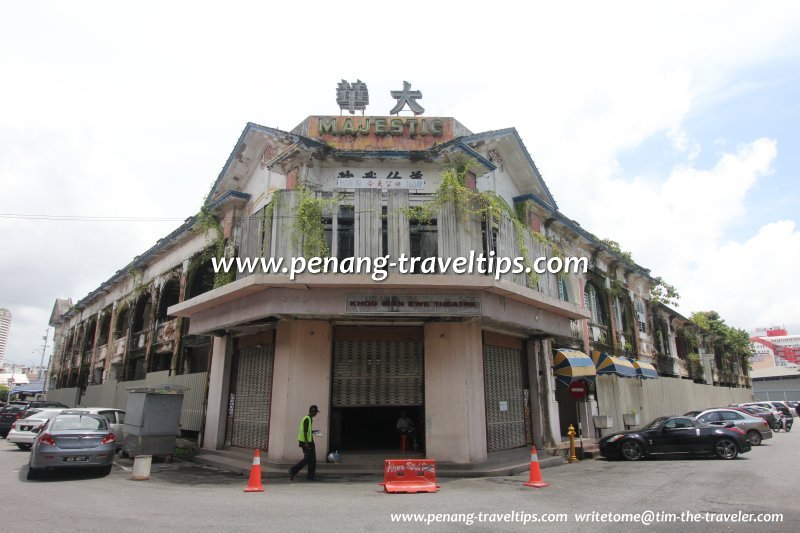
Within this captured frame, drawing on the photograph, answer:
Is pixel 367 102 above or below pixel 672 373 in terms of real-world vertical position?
above

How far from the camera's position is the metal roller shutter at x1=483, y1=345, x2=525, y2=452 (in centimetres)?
1483

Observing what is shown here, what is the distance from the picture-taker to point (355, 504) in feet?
29.0

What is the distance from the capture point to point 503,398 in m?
15.5

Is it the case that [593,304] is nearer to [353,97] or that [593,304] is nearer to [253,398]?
[353,97]

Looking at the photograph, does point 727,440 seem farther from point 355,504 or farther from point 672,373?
point 672,373

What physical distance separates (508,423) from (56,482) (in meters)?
11.7

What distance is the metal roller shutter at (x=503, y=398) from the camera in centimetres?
1483

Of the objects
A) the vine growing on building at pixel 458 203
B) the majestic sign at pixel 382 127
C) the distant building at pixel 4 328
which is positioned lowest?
the vine growing on building at pixel 458 203

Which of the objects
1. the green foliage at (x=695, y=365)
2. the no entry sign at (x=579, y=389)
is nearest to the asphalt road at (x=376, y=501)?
the no entry sign at (x=579, y=389)

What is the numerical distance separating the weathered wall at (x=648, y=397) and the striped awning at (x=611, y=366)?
905 millimetres

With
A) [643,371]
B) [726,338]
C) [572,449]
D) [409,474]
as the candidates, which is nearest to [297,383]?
[409,474]

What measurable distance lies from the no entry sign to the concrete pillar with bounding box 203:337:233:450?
12.3 m

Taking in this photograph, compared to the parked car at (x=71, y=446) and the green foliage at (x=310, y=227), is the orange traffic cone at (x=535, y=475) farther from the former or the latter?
the parked car at (x=71, y=446)

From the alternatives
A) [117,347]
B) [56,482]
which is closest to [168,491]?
[56,482]
